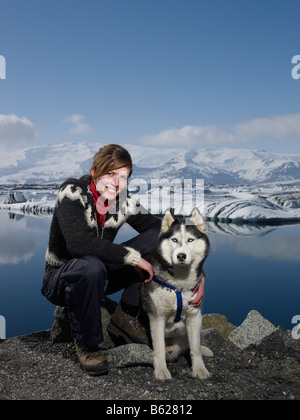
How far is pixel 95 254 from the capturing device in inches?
104

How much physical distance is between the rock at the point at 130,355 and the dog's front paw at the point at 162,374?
0.52 ft

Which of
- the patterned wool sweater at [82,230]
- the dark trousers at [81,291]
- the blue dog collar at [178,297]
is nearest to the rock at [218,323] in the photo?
the blue dog collar at [178,297]

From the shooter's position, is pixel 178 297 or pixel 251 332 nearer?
pixel 178 297

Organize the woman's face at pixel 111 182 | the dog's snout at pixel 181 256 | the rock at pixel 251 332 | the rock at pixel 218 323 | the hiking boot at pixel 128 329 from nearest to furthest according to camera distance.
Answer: the dog's snout at pixel 181 256 < the woman's face at pixel 111 182 < the hiking boot at pixel 128 329 < the rock at pixel 251 332 < the rock at pixel 218 323

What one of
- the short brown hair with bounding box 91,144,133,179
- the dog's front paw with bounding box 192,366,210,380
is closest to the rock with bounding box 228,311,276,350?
the dog's front paw with bounding box 192,366,210,380

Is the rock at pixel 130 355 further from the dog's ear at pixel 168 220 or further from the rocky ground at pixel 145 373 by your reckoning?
the dog's ear at pixel 168 220

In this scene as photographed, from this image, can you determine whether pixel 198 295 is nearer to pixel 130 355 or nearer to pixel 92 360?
pixel 130 355

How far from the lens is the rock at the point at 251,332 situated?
12.5 ft

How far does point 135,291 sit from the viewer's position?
3.09 meters

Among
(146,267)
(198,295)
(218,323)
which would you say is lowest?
(218,323)

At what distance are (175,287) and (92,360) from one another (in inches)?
31.2

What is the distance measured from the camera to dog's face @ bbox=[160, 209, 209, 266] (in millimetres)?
2633

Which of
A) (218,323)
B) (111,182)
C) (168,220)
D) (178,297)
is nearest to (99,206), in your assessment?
(111,182)

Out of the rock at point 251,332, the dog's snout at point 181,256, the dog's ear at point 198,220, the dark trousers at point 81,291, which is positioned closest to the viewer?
the dog's snout at point 181,256
